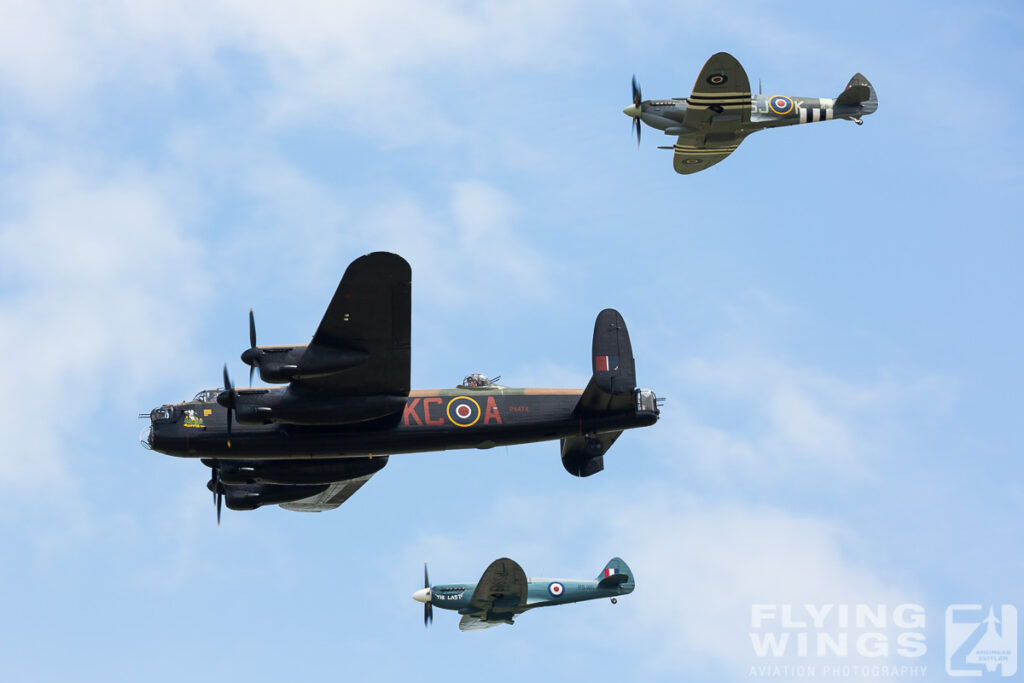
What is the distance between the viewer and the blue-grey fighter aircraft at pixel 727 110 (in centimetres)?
4144

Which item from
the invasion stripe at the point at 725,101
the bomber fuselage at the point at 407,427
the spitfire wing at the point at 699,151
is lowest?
the bomber fuselage at the point at 407,427

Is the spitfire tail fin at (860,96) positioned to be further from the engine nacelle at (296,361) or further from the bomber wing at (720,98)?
the engine nacelle at (296,361)

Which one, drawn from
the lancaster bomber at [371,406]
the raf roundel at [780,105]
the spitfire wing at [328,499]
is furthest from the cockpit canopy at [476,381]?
the raf roundel at [780,105]

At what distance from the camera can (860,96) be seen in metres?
46.0

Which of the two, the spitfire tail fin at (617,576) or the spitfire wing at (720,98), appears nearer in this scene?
the spitfire wing at (720,98)

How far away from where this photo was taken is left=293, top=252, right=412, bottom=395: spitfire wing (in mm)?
27797

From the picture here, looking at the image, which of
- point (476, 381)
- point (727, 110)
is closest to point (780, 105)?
point (727, 110)

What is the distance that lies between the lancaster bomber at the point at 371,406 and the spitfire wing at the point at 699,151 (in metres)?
14.7

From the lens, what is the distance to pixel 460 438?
103 ft

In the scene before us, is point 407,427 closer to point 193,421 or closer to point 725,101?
point 193,421

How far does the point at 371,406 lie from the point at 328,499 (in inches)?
458

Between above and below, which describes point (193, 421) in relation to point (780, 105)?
below

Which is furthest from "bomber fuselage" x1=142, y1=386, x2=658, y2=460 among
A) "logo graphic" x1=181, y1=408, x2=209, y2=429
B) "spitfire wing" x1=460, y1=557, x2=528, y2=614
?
"spitfire wing" x1=460, y1=557, x2=528, y2=614

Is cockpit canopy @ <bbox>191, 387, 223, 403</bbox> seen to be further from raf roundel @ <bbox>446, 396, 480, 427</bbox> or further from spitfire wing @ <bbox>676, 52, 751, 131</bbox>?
spitfire wing @ <bbox>676, 52, 751, 131</bbox>
